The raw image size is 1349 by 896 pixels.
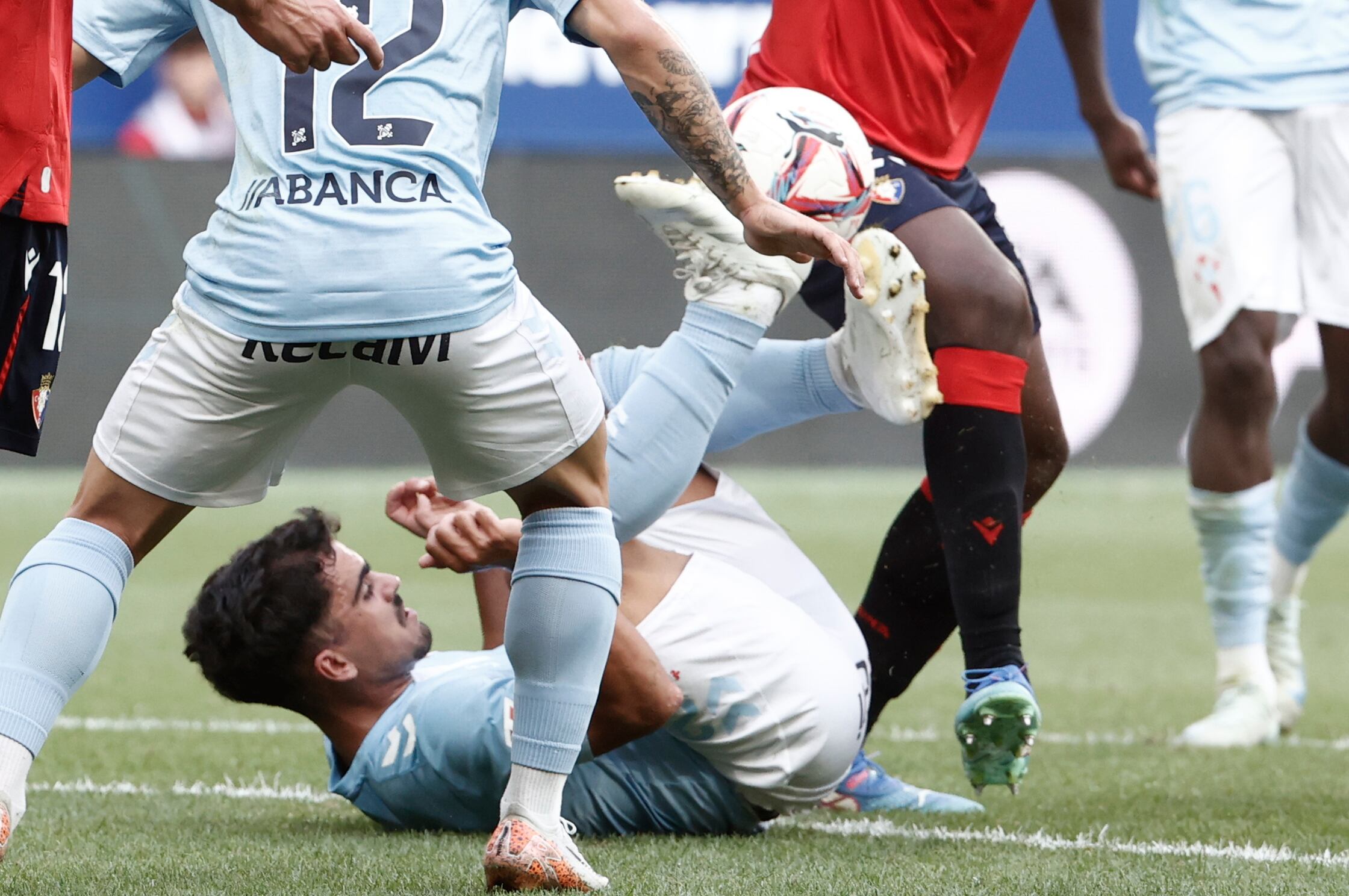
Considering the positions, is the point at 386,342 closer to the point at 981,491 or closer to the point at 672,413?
the point at 672,413

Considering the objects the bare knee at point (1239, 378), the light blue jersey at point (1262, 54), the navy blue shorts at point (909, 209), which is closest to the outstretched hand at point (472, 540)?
the navy blue shorts at point (909, 209)

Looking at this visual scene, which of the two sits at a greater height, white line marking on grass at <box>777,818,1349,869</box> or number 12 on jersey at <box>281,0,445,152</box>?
number 12 on jersey at <box>281,0,445,152</box>

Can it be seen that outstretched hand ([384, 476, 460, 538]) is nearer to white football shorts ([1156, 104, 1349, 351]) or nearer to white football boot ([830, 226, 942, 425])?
white football boot ([830, 226, 942, 425])

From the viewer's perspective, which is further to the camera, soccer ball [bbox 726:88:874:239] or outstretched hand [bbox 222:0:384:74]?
soccer ball [bbox 726:88:874:239]

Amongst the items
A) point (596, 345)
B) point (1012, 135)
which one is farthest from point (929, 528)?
point (1012, 135)

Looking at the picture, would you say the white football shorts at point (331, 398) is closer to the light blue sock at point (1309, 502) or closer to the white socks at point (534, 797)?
the white socks at point (534, 797)

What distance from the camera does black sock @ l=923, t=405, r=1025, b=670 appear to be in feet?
9.18

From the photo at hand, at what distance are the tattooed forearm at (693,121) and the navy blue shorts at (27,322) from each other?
2.60ft

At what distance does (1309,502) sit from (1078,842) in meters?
2.06

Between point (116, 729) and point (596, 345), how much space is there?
5719 mm

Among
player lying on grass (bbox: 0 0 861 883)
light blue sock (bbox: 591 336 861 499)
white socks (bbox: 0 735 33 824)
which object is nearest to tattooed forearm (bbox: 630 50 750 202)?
player lying on grass (bbox: 0 0 861 883)

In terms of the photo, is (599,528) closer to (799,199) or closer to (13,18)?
(799,199)

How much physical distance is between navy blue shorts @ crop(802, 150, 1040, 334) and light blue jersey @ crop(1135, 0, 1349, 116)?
3.44 ft

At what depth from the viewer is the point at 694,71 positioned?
2221 millimetres
